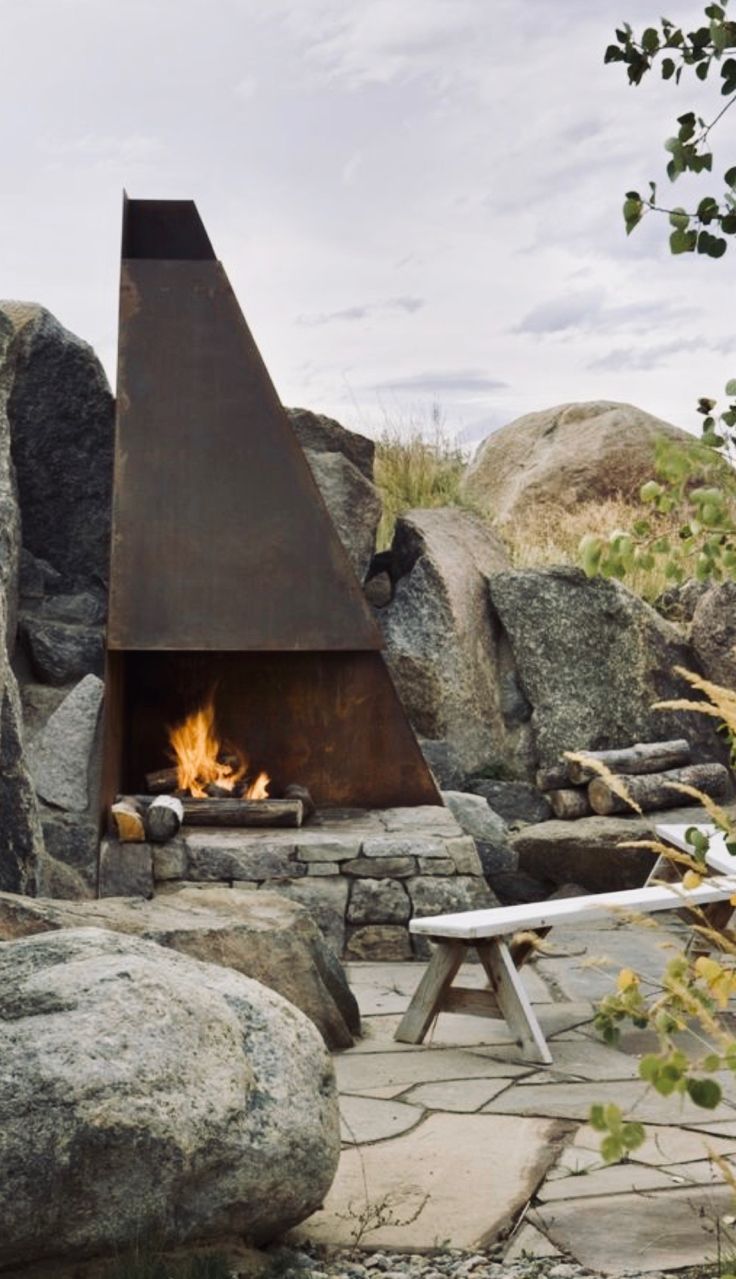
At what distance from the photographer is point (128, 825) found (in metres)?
7.29

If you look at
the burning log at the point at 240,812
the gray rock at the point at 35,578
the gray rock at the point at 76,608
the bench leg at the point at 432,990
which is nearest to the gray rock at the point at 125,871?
the burning log at the point at 240,812

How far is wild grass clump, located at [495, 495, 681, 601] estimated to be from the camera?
37.4ft

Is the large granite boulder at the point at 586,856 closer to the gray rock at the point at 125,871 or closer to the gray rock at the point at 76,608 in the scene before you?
the gray rock at the point at 125,871

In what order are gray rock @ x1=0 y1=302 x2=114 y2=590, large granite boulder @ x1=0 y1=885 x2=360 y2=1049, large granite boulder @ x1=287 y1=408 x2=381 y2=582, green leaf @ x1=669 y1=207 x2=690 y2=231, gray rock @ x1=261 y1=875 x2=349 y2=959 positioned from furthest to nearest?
large granite boulder @ x1=287 y1=408 x2=381 y2=582 → gray rock @ x1=0 y1=302 x2=114 y2=590 → gray rock @ x1=261 y1=875 x2=349 y2=959 → large granite boulder @ x1=0 y1=885 x2=360 y2=1049 → green leaf @ x1=669 y1=207 x2=690 y2=231

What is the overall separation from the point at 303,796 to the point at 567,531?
21.0 feet

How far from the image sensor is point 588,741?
10234 millimetres

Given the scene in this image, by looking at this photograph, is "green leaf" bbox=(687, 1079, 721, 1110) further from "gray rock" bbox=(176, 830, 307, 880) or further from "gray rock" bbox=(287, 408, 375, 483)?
"gray rock" bbox=(287, 408, 375, 483)

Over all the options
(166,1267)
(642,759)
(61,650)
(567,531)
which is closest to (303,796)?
(61,650)

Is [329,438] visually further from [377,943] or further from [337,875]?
[377,943]

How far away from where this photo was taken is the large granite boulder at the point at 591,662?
10.3m

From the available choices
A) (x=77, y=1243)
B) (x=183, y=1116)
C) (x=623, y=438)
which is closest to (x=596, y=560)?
(x=183, y=1116)

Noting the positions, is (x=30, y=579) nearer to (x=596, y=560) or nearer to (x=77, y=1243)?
(x=77, y=1243)

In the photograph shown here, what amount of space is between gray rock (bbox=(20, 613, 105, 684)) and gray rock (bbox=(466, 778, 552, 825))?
2.44 metres

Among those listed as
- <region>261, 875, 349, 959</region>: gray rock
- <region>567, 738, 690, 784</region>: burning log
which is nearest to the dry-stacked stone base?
<region>261, 875, 349, 959</region>: gray rock
